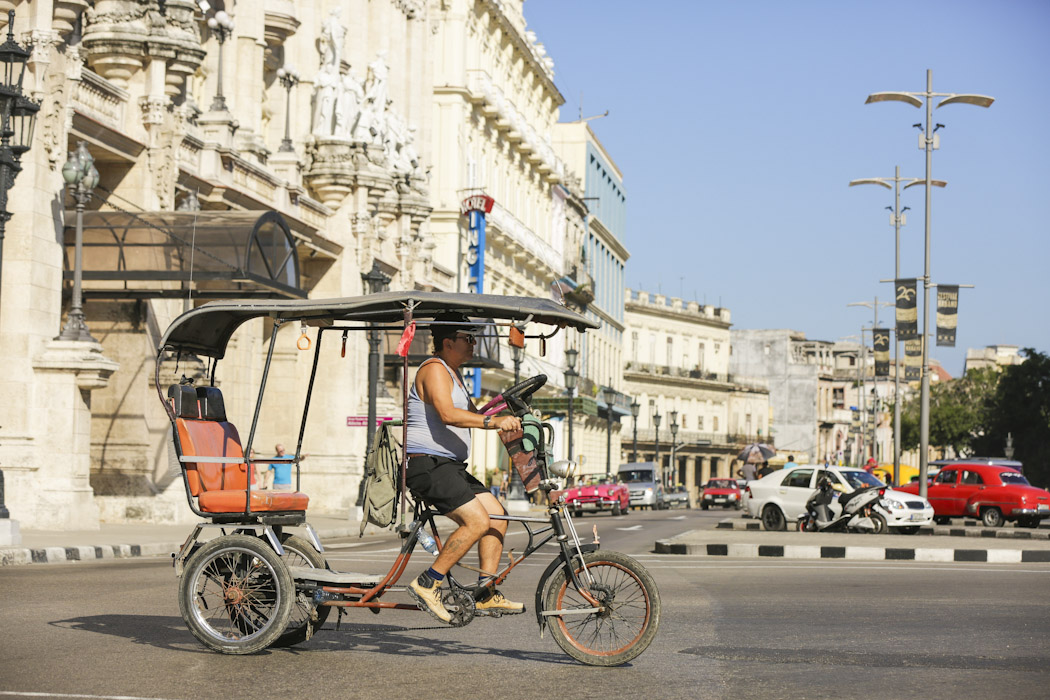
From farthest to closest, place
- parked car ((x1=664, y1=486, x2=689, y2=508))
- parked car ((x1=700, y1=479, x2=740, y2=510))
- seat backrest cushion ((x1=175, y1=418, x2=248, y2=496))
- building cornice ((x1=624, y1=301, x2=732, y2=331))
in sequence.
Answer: building cornice ((x1=624, y1=301, x2=732, y2=331)) < parked car ((x1=664, y1=486, x2=689, y2=508)) < parked car ((x1=700, y1=479, x2=740, y2=510)) < seat backrest cushion ((x1=175, y1=418, x2=248, y2=496))

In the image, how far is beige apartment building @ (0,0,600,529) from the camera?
2419 centimetres

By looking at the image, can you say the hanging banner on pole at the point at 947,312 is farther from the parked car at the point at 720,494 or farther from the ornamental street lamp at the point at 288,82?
the parked car at the point at 720,494

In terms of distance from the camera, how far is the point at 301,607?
9203 mm

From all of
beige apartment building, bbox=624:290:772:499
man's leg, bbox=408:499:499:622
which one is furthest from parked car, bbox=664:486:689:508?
man's leg, bbox=408:499:499:622

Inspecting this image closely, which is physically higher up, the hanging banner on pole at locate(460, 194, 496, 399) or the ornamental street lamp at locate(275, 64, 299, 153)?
the ornamental street lamp at locate(275, 64, 299, 153)

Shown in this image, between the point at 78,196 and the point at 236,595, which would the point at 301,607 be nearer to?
the point at 236,595

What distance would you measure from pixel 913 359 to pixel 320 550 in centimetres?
3685

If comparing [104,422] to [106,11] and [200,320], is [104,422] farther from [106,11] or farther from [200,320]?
[200,320]

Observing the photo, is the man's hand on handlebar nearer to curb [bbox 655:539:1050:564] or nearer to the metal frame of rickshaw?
the metal frame of rickshaw

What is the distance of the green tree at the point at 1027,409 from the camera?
3324 inches

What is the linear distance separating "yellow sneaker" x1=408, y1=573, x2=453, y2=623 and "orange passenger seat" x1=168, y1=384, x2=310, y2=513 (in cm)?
109

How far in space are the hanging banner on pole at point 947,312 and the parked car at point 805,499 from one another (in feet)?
32.5

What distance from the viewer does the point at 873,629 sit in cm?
Answer: 1073

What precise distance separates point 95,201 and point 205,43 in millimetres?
9673
